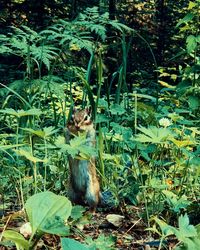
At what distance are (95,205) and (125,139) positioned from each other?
13.3 inches

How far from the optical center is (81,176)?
6.95ft

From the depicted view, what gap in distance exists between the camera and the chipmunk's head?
2.12 metres

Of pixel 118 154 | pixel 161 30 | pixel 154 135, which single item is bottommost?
pixel 118 154

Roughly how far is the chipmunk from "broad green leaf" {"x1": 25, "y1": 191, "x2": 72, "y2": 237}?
1.66 feet

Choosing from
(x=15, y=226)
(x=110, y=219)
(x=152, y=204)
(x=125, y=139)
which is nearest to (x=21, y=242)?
(x=15, y=226)

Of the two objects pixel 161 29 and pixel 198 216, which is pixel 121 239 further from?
pixel 161 29

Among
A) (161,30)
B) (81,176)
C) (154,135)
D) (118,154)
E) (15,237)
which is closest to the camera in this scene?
(15,237)

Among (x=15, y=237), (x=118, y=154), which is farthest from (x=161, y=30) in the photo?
(x=15, y=237)

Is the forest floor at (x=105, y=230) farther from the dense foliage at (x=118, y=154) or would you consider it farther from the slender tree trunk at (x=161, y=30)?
the slender tree trunk at (x=161, y=30)

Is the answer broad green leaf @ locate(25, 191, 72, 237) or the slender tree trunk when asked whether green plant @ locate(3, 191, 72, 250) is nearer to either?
broad green leaf @ locate(25, 191, 72, 237)

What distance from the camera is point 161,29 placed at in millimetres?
17250

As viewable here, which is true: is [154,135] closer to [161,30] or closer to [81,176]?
[81,176]

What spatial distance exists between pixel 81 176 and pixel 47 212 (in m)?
0.56

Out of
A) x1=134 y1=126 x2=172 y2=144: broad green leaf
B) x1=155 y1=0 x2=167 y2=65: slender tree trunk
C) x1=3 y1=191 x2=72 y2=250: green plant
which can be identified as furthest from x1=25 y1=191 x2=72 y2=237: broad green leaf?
x1=155 y1=0 x2=167 y2=65: slender tree trunk
